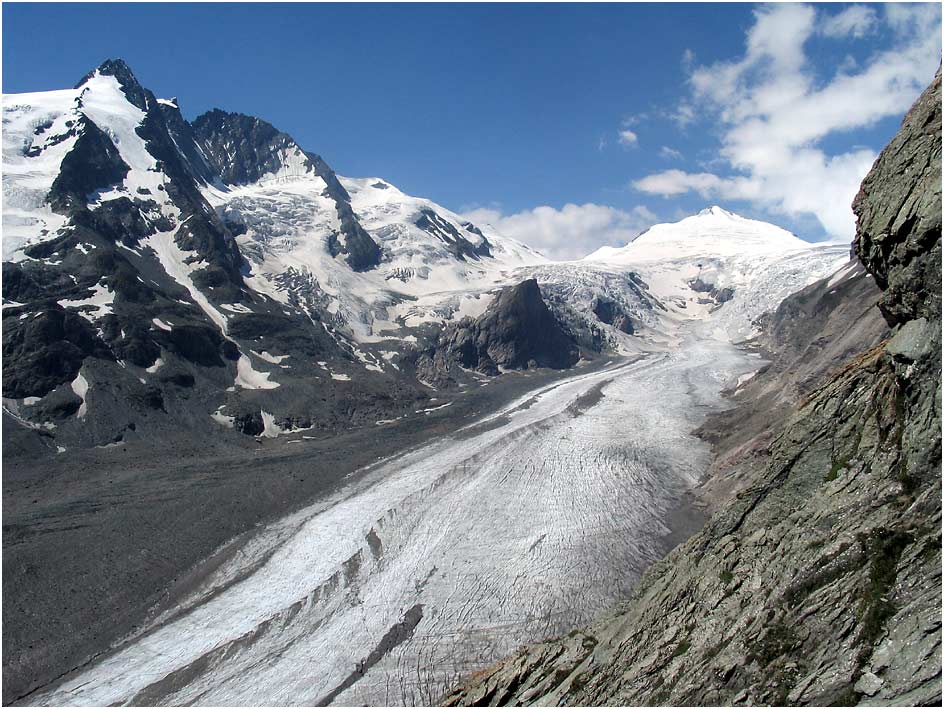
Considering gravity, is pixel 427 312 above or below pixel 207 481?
above

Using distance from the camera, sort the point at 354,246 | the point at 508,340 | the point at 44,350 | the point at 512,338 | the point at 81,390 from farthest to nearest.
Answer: the point at 354,246, the point at 512,338, the point at 508,340, the point at 44,350, the point at 81,390

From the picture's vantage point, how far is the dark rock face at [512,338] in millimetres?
114938

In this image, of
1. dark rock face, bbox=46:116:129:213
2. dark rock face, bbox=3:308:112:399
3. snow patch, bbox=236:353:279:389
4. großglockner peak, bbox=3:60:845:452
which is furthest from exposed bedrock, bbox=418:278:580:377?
dark rock face, bbox=46:116:129:213

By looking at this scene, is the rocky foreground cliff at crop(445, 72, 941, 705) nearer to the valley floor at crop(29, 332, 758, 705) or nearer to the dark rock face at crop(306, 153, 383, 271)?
the valley floor at crop(29, 332, 758, 705)

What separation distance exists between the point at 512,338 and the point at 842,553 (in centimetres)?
10939

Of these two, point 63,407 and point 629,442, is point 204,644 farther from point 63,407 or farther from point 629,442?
point 63,407

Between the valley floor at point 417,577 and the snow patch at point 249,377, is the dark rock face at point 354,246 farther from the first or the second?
the valley floor at point 417,577

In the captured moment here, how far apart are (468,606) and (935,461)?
2332 centimetres

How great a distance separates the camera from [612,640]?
15438mm

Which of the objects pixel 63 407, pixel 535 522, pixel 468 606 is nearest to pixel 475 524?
pixel 535 522

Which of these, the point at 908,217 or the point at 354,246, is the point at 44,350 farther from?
the point at 354,246

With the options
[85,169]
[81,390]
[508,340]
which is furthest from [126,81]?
[81,390]

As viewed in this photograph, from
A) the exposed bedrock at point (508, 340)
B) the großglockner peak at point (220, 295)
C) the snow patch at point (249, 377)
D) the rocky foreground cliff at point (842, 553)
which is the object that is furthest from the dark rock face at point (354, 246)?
the rocky foreground cliff at point (842, 553)

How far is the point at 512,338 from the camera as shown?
4732 inches
